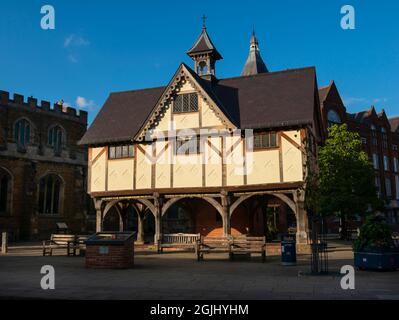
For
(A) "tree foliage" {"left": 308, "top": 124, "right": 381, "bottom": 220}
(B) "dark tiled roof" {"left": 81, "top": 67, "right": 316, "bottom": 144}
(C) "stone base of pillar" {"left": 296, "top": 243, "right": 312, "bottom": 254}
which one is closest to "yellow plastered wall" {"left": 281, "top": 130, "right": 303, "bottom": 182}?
(B) "dark tiled roof" {"left": 81, "top": 67, "right": 316, "bottom": 144}

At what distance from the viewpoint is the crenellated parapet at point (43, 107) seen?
105 feet

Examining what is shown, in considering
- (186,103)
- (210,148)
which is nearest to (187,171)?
(210,148)

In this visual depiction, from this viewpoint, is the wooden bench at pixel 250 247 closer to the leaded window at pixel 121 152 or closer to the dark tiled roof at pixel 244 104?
the dark tiled roof at pixel 244 104

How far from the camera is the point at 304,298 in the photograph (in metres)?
7.46

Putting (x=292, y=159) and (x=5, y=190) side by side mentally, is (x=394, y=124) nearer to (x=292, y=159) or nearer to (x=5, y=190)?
(x=292, y=159)

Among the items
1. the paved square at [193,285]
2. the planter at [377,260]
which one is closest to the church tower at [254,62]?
the planter at [377,260]

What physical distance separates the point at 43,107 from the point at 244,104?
19.3m

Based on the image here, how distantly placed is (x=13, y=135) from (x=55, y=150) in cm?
382

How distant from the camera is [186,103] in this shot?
22688 millimetres

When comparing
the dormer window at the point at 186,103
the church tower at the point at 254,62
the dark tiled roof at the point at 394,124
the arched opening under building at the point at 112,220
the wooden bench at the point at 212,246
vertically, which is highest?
the church tower at the point at 254,62

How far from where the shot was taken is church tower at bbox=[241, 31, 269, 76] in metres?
42.8

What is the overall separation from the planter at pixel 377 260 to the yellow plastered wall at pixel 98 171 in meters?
15.5

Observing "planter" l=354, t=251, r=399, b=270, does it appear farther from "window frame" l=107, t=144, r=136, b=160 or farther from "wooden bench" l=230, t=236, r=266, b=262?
"window frame" l=107, t=144, r=136, b=160
